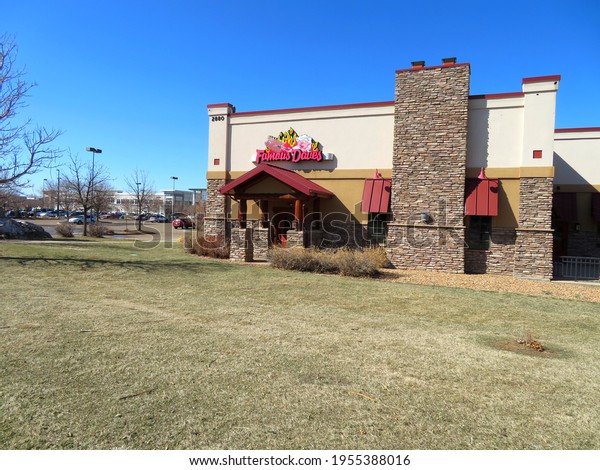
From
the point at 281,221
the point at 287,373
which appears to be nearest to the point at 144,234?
the point at 281,221

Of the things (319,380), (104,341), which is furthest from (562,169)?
(104,341)

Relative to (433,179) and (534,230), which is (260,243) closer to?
(433,179)

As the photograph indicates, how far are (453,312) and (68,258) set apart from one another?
1352cm

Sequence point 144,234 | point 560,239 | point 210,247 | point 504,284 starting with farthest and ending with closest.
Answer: point 144,234 < point 560,239 < point 210,247 < point 504,284

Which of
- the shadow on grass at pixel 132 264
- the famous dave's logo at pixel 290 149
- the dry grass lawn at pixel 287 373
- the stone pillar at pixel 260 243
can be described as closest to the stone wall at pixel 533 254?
the dry grass lawn at pixel 287 373

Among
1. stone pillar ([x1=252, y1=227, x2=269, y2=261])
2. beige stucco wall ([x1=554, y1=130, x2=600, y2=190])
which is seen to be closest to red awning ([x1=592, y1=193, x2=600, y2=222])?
beige stucco wall ([x1=554, y1=130, x2=600, y2=190])

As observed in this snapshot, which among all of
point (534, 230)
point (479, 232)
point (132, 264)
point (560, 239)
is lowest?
point (132, 264)

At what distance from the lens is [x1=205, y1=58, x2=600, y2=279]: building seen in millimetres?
15836

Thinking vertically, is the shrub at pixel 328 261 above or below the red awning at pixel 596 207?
below

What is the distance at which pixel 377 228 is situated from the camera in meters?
18.2

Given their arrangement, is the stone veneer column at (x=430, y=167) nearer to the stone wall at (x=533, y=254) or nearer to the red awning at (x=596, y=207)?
the stone wall at (x=533, y=254)

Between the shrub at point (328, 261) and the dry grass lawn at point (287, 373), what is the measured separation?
3.97m

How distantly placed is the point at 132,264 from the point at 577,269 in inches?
723

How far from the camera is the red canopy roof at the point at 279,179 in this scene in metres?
17.0
